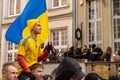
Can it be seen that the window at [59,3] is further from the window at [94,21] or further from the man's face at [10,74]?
the man's face at [10,74]

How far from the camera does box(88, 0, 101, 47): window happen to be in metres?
22.1

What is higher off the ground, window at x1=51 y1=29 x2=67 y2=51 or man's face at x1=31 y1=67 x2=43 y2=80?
window at x1=51 y1=29 x2=67 y2=51

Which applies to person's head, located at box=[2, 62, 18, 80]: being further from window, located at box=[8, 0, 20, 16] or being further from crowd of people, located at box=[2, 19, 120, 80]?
window, located at box=[8, 0, 20, 16]

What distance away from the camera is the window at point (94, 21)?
2212cm

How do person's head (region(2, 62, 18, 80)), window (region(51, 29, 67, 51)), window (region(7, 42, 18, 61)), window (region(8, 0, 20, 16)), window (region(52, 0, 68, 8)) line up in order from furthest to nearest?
window (region(8, 0, 20, 16)) < window (region(7, 42, 18, 61)) < window (region(52, 0, 68, 8)) < window (region(51, 29, 67, 51)) < person's head (region(2, 62, 18, 80))

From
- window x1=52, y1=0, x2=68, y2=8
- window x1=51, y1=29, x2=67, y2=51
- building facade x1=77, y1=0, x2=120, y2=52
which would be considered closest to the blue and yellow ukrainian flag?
building facade x1=77, y1=0, x2=120, y2=52

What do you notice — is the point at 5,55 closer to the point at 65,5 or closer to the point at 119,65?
the point at 65,5

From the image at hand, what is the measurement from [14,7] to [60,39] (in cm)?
565

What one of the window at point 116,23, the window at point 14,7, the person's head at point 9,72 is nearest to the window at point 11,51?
the window at point 14,7

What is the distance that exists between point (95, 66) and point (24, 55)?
11249 millimetres

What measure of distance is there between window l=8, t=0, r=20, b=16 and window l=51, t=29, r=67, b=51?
4474mm

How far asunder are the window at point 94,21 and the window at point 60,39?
2150mm

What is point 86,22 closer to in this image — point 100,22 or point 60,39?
point 100,22

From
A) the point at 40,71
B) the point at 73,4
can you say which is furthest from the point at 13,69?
the point at 73,4
